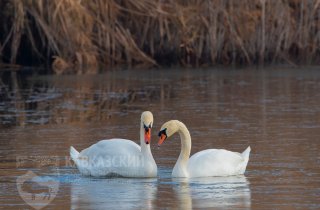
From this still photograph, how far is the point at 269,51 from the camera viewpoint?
2611 centimetres

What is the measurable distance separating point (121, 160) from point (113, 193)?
41.9 inches

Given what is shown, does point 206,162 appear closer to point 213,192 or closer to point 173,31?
point 213,192

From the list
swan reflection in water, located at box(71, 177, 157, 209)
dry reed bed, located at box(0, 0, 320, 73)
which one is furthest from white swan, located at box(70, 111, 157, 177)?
dry reed bed, located at box(0, 0, 320, 73)

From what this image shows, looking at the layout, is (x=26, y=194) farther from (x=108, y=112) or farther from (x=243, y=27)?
(x=243, y=27)

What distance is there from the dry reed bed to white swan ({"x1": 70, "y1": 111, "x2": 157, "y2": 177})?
15264 millimetres

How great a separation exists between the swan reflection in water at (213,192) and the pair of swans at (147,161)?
0.34 feet

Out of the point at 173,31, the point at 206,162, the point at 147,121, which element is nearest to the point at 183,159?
the point at 206,162

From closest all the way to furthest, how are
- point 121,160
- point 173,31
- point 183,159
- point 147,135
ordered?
point 183,159 → point 121,160 → point 147,135 → point 173,31

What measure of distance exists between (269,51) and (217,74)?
9.69ft

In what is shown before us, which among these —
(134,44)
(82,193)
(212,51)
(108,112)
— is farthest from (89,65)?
(82,193)

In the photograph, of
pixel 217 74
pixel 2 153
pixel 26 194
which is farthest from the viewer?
pixel 217 74

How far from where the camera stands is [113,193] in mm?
9266

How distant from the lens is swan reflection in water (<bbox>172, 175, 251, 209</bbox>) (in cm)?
862

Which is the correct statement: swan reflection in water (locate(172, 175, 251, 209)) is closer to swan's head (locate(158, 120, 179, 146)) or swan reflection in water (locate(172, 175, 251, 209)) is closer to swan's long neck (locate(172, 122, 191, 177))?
swan's long neck (locate(172, 122, 191, 177))
